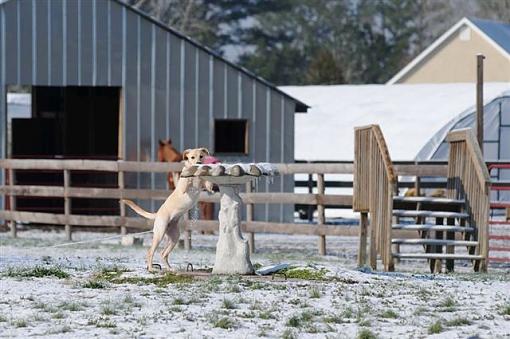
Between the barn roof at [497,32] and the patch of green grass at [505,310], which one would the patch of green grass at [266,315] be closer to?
the patch of green grass at [505,310]

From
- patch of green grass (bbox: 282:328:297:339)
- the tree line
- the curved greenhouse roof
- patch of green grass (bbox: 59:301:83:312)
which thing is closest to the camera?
patch of green grass (bbox: 282:328:297:339)

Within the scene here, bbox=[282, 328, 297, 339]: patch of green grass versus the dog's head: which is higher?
the dog's head

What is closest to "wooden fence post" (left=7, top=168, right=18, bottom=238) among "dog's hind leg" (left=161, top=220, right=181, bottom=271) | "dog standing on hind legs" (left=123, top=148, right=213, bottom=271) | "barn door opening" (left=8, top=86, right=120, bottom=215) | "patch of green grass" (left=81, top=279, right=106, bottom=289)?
"barn door opening" (left=8, top=86, right=120, bottom=215)

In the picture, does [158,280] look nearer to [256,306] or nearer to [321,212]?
[256,306]

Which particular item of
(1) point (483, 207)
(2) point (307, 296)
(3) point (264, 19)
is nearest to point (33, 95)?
(1) point (483, 207)

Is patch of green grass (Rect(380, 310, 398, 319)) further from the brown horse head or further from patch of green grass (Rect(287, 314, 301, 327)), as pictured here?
the brown horse head

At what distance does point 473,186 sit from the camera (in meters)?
15.0

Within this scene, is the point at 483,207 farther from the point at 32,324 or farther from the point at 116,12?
the point at 116,12

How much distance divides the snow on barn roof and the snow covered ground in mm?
20446

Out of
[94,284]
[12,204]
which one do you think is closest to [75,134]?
[12,204]

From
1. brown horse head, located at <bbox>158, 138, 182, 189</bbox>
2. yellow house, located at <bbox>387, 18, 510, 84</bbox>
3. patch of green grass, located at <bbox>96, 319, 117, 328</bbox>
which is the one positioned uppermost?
yellow house, located at <bbox>387, 18, 510, 84</bbox>

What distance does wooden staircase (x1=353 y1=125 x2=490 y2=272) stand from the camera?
571 inches

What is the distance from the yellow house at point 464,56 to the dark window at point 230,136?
70.4 ft

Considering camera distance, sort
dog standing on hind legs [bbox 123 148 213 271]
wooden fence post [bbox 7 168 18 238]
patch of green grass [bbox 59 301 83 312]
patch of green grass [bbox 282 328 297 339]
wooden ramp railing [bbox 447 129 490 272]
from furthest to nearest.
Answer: wooden fence post [bbox 7 168 18 238] → wooden ramp railing [bbox 447 129 490 272] → dog standing on hind legs [bbox 123 148 213 271] → patch of green grass [bbox 59 301 83 312] → patch of green grass [bbox 282 328 297 339]
